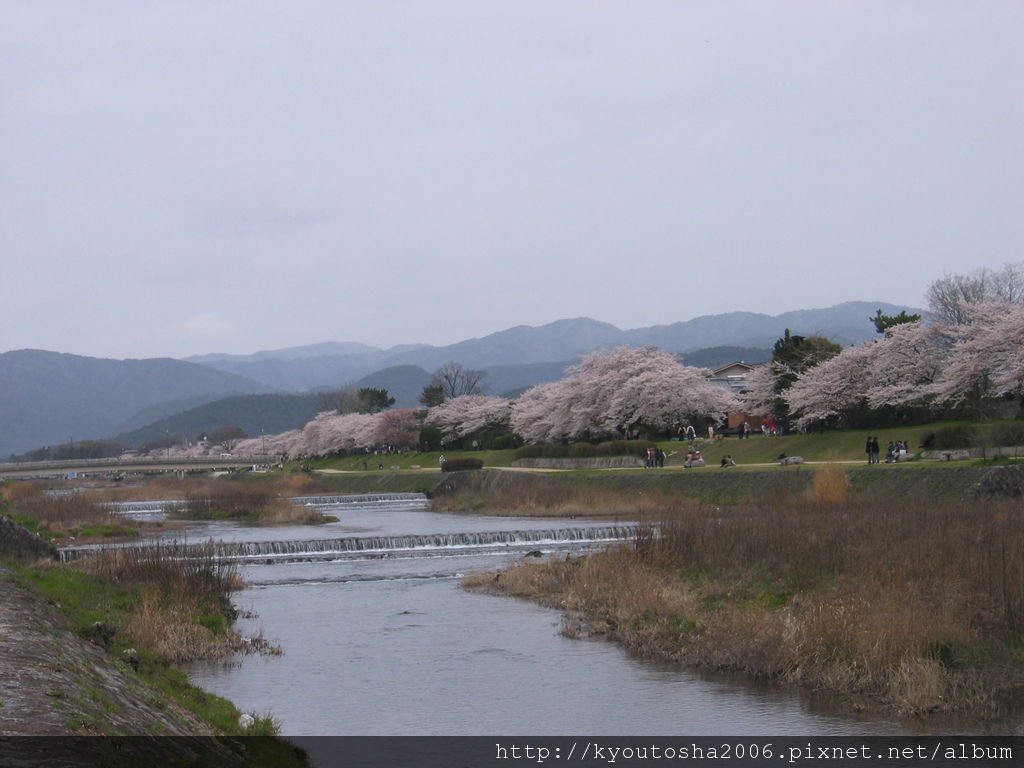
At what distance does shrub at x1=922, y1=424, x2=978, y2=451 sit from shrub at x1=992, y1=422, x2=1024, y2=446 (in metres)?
0.96

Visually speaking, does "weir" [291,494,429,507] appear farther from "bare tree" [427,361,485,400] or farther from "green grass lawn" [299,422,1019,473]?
"bare tree" [427,361,485,400]

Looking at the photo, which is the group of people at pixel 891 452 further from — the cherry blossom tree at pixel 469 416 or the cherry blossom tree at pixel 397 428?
the cherry blossom tree at pixel 397 428

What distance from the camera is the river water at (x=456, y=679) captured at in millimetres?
15031

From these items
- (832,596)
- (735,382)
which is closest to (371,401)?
(735,382)

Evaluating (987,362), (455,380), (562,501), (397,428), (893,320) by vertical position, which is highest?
(455,380)

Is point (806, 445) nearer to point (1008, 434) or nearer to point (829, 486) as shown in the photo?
point (1008, 434)

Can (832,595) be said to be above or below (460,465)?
below

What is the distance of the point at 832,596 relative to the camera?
17984mm

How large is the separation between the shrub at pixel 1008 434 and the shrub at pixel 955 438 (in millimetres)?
964

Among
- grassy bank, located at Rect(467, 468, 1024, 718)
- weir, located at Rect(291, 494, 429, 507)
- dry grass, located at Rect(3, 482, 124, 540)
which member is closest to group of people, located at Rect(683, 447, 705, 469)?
weir, located at Rect(291, 494, 429, 507)

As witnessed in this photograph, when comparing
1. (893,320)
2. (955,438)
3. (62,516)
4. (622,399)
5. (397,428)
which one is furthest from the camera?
(397,428)

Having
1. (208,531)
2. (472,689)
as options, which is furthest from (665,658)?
(208,531)

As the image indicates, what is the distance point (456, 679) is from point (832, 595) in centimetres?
610

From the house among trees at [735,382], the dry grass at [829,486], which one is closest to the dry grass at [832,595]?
the dry grass at [829,486]
